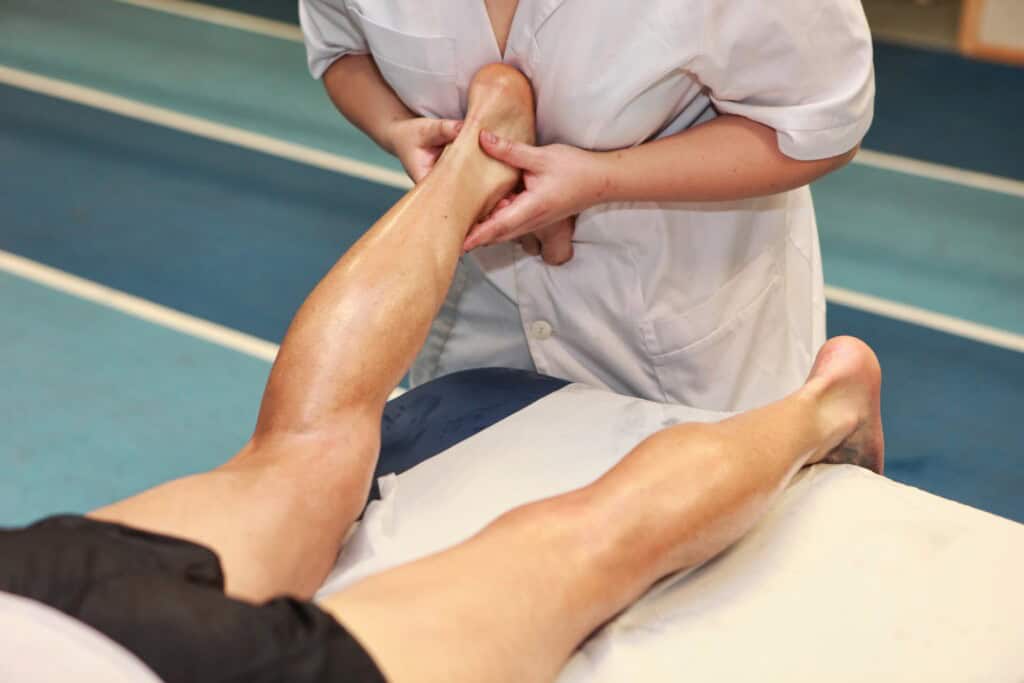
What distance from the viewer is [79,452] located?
6.88 feet

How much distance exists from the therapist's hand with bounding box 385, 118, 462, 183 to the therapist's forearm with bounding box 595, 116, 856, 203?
0.18 meters

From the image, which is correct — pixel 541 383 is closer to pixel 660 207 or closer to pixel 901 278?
pixel 660 207

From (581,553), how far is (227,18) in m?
3.49

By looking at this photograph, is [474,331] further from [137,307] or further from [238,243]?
[238,243]

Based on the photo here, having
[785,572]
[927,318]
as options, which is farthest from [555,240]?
[927,318]

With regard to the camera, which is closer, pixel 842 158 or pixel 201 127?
pixel 842 158

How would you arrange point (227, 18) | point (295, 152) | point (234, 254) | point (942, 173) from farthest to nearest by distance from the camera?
point (227, 18) < point (295, 152) < point (942, 173) < point (234, 254)

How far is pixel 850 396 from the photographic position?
53.2 inches

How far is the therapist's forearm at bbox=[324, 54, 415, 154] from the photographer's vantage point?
1477mm

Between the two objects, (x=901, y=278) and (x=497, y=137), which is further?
(x=901, y=278)

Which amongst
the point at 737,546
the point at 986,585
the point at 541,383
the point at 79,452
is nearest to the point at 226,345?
the point at 79,452

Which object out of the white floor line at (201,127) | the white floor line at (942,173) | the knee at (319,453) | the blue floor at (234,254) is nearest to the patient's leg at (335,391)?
the knee at (319,453)

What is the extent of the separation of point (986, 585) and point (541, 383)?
0.56 m

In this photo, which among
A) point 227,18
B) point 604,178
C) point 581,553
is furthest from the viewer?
point 227,18
